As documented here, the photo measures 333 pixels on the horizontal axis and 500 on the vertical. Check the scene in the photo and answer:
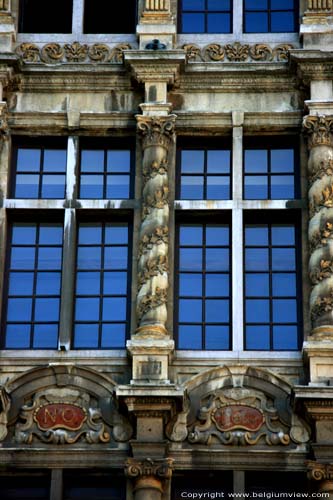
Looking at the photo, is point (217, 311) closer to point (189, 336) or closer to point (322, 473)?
point (189, 336)

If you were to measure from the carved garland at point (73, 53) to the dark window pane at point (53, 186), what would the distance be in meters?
1.94

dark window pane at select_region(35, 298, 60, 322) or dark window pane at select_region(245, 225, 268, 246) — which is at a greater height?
dark window pane at select_region(245, 225, 268, 246)

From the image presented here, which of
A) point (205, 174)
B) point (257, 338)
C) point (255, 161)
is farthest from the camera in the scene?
point (255, 161)

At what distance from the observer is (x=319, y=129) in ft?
90.1

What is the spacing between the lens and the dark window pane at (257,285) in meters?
27.0

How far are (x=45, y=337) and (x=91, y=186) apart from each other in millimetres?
2587

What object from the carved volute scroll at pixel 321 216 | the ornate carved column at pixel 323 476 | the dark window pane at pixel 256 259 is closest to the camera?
the ornate carved column at pixel 323 476

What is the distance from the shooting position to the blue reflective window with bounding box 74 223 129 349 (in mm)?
26703

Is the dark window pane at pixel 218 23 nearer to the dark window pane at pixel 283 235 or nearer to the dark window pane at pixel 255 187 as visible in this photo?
the dark window pane at pixel 255 187

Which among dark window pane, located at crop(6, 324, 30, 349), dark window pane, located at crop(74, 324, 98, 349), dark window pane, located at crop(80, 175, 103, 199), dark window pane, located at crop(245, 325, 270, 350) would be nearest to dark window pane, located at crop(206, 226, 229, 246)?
dark window pane, located at crop(245, 325, 270, 350)

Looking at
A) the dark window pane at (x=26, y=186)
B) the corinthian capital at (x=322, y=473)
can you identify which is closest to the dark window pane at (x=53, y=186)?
the dark window pane at (x=26, y=186)

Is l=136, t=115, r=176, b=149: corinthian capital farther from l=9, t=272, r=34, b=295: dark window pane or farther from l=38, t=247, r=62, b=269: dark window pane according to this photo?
l=9, t=272, r=34, b=295: dark window pane

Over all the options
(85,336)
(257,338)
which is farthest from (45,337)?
(257,338)

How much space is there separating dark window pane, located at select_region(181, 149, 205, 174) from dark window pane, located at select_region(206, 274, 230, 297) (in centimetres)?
179
